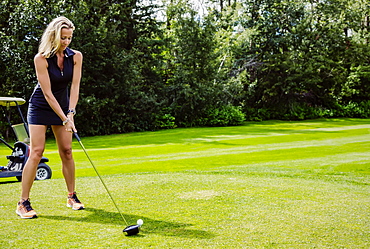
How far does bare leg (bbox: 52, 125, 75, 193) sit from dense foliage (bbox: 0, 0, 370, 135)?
606 inches

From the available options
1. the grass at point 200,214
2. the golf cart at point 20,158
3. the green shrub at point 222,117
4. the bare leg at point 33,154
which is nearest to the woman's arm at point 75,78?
the bare leg at point 33,154

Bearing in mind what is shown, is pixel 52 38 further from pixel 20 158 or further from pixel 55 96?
pixel 20 158

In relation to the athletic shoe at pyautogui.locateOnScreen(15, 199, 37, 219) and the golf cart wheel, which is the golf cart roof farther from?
the athletic shoe at pyautogui.locateOnScreen(15, 199, 37, 219)

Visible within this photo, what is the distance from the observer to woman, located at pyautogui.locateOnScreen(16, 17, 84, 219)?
3.94 metres

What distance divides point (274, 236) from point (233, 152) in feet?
30.4

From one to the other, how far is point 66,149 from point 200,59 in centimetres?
2281

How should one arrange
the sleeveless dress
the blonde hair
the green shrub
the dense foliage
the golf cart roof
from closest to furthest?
the blonde hair, the sleeveless dress, the golf cart roof, the dense foliage, the green shrub

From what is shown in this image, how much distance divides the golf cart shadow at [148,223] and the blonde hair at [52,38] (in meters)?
1.57

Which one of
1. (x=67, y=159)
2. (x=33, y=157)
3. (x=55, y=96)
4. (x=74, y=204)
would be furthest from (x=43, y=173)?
(x=55, y=96)

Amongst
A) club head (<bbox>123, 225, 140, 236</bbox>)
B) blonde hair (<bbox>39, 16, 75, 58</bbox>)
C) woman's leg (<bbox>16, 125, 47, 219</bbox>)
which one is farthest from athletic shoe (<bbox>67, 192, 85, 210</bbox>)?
blonde hair (<bbox>39, 16, 75, 58</bbox>)

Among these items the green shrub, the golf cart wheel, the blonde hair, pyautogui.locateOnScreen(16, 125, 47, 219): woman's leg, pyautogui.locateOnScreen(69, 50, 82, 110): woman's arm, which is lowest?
the green shrub

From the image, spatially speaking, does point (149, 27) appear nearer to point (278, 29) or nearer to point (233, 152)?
point (278, 29)

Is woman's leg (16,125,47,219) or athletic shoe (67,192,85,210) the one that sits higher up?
woman's leg (16,125,47,219)

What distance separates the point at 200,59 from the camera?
2662 centimetres
